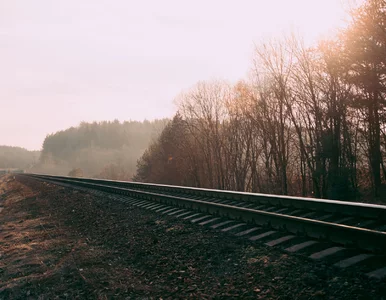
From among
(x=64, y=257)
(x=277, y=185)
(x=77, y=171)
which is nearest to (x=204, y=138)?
(x=277, y=185)

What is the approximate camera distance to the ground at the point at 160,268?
4336 millimetres

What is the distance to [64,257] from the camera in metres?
7.18

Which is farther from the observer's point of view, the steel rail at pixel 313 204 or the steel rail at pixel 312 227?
the steel rail at pixel 313 204

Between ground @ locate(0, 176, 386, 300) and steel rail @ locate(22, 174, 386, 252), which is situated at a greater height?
steel rail @ locate(22, 174, 386, 252)

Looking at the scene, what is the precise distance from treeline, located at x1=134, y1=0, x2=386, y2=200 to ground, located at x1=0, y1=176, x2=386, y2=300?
14.4 metres

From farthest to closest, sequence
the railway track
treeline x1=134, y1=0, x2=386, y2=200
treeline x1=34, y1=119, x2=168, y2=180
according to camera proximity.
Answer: treeline x1=34, y1=119, x2=168, y2=180 → treeline x1=134, y1=0, x2=386, y2=200 → the railway track

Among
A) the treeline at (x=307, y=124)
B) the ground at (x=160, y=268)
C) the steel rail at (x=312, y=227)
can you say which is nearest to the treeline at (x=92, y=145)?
the treeline at (x=307, y=124)

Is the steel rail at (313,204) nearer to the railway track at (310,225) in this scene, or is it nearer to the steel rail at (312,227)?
the railway track at (310,225)

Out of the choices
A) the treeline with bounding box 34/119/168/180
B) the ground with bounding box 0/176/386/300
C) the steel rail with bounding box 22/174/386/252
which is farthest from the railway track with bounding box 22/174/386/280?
the treeline with bounding box 34/119/168/180

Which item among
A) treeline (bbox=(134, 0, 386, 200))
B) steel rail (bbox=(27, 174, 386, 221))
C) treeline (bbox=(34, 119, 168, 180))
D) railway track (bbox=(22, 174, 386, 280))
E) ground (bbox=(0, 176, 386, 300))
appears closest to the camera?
ground (bbox=(0, 176, 386, 300))

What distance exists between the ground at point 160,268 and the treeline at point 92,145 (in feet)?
375

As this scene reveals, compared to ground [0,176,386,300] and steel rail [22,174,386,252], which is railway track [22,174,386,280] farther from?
ground [0,176,386,300]

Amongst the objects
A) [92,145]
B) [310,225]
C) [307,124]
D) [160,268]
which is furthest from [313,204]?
[92,145]

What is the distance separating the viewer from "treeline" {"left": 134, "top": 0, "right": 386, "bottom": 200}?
18.3 m
